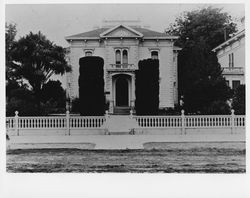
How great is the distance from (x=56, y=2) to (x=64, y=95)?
8.95ft

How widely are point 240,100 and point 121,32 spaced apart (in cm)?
437

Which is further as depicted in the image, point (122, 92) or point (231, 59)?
point (122, 92)

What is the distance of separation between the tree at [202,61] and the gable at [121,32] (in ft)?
3.91

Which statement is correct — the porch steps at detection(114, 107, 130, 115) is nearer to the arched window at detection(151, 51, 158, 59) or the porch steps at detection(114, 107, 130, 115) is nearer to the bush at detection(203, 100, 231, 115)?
the arched window at detection(151, 51, 158, 59)

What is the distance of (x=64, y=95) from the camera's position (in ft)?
43.7

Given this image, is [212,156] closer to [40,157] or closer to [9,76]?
[40,157]

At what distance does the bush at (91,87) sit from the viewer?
13.3 m

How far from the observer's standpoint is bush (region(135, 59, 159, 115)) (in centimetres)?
1353

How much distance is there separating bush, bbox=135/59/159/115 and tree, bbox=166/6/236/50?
129 centimetres

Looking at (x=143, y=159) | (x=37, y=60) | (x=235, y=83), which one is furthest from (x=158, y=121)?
(x=37, y=60)

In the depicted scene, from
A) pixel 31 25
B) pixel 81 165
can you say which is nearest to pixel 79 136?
pixel 81 165

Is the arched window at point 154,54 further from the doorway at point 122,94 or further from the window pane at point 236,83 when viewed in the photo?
the window pane at point 236,83

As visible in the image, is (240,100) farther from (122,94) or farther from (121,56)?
(121,56)

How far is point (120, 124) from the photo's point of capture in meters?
13.3
